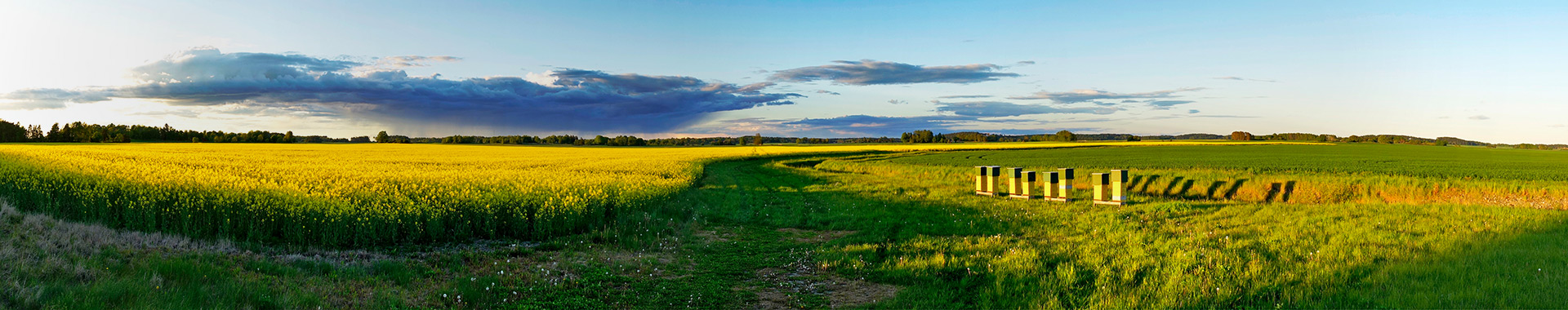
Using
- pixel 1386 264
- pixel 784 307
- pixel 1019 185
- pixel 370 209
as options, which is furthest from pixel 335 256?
pixel 1019 185

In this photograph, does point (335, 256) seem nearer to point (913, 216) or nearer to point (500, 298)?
point (500, 298)

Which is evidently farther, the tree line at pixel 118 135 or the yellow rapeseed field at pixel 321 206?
the tree line at pixel 118 135

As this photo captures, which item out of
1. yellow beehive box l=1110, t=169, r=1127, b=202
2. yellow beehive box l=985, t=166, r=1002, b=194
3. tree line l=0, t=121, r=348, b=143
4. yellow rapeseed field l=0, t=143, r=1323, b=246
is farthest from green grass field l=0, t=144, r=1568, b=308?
tree line l=0, t=121, r=348, b=143

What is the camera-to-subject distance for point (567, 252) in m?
9.98

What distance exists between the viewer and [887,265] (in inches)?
339

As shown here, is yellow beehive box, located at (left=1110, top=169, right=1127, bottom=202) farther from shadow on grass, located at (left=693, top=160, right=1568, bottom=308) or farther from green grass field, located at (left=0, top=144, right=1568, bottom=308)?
green grass field, located at (left=0, top=144, right=1568, bottom=308)

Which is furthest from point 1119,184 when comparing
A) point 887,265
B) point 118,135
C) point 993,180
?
point 118,135

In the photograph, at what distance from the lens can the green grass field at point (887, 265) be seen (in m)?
6.47

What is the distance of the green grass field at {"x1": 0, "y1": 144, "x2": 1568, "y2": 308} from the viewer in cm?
647

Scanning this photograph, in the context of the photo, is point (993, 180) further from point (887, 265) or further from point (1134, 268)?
point (887, 265)

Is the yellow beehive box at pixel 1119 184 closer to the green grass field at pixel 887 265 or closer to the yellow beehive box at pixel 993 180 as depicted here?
the green grass field at pixel 887 265

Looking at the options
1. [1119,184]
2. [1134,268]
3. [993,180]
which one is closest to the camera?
[1134,268]

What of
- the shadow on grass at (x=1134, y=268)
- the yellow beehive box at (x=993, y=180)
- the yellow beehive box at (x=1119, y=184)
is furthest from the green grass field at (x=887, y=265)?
the yellow beehive box at (x=993, y=180)

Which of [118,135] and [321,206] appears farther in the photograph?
[118,135]
